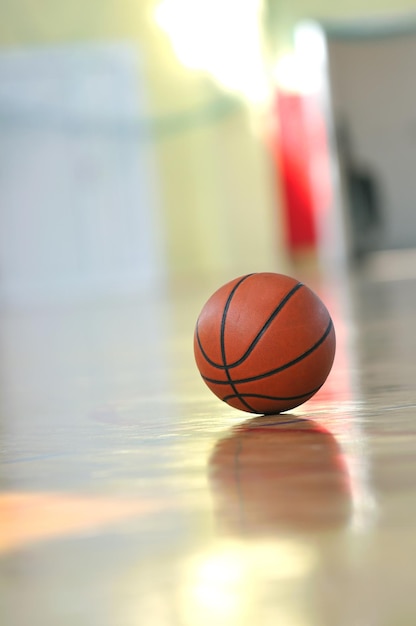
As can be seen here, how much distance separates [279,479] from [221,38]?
865 cm

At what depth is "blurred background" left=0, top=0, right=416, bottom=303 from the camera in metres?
8.72

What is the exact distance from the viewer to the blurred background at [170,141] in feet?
28.6

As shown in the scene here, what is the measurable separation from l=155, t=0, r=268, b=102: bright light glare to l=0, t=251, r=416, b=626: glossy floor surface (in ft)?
24.5

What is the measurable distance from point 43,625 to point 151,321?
377cm

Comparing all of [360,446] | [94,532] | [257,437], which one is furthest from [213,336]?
[94,532]

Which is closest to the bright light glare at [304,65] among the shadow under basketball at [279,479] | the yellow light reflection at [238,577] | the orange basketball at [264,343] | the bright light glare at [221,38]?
the bright light glare at [221,38]

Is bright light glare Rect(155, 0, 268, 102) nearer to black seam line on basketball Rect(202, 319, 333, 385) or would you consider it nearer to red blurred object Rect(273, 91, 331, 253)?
red blurred object Rect(273, 91, 331, 253)

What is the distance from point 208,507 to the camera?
3.09 ft

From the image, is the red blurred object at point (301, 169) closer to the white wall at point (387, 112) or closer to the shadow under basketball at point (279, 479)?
the white wall at point (387, 112)

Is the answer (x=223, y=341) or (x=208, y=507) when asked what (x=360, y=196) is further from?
(x=208, y=507)

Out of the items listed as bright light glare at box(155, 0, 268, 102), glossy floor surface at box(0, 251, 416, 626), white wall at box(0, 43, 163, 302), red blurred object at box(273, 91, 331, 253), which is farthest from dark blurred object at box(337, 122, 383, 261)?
glossy floor surface at box(0, 251, 416, 626)

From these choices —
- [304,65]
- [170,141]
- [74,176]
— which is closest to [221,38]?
[304,65]

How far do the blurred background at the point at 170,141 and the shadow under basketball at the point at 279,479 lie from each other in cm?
735

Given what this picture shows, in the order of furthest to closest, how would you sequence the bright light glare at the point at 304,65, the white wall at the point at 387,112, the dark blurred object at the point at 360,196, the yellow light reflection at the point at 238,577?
the white wall at the point at 387,112
the dark blurred object at the point at 360,196
the bright light glare at the point at 304,65
the yellow light reflection at the point at 238,577
